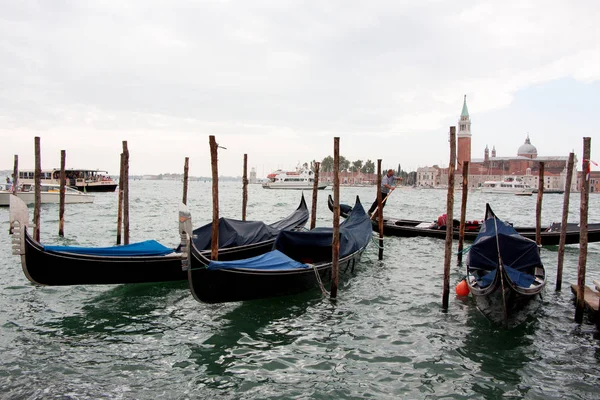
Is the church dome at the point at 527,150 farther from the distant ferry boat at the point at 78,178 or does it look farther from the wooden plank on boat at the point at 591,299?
the wooden plank on boat at the point at 591,299

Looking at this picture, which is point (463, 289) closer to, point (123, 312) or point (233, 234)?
point (233, 234)

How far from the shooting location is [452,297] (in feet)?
21.3

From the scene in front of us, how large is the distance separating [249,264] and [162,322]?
122 centimetres

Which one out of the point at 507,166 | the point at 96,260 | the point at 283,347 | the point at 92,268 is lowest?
the point at 283,347

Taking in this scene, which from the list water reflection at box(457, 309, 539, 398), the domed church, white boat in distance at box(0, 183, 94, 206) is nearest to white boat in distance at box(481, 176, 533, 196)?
the domed church

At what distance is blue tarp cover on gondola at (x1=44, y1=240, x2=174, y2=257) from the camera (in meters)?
5.82

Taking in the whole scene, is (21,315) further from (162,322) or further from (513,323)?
(513,323)

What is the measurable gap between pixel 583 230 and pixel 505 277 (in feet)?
3.78

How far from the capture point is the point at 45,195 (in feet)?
71.1

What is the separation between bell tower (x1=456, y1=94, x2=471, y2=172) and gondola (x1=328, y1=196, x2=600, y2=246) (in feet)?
232

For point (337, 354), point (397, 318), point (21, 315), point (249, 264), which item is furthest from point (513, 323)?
point (21, 315)

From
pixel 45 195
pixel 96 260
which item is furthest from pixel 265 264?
pixel 45 195

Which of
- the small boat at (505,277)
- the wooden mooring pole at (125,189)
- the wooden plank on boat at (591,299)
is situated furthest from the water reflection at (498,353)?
the wooden mooring pole at (125,189)

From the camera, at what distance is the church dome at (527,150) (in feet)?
319
